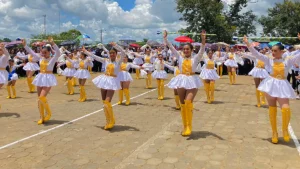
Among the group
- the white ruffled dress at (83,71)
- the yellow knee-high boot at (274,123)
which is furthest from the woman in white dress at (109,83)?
the white ruffled dress at (83,71)

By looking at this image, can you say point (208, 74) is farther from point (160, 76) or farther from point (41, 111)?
point (41, 111)

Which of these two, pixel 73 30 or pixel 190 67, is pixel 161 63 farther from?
pixel 73 30

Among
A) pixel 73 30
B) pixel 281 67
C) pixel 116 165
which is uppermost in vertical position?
pixel 73 30

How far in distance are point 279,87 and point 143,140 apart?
10.1 feet

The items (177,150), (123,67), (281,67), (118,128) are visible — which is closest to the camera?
(177,150)

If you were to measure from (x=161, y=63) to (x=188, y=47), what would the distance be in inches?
224

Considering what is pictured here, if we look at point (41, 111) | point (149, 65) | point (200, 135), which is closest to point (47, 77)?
point (41, 111)

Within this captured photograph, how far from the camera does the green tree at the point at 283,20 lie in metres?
39.4

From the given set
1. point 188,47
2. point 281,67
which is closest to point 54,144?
point 188,47

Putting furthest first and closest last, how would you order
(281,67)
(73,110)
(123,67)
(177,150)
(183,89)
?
1. (123,67)
2. (73,110)
3. (183,89)
4. (281,67)
5. (177,150)

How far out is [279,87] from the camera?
6211mm

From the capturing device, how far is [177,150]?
582 cm

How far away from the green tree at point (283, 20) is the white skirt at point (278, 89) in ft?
120

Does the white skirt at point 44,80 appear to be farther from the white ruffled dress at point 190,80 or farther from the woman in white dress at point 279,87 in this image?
the woman in white dress at point 279,87
